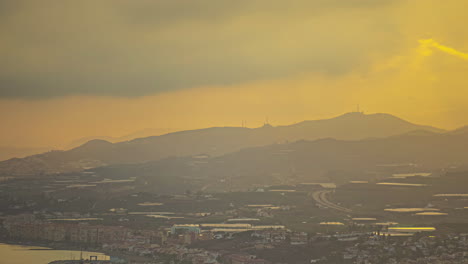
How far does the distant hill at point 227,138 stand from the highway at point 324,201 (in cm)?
5219

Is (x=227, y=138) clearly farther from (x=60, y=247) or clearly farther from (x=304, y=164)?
(x=60, y=247)

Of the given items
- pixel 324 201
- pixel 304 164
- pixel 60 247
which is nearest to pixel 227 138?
pixel 304 164

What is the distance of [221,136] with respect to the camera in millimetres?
148375

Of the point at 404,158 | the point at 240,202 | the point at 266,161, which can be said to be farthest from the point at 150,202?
the point at 404,158

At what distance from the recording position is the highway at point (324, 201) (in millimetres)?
72938

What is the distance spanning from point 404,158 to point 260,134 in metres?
38.6

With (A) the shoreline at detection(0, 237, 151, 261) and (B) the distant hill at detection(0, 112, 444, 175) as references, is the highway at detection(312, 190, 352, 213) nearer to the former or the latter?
(A) the shoreline at detection(0, 237, 151, 261)

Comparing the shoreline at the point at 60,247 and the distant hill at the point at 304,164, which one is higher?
the distant hill at the point at 304,164

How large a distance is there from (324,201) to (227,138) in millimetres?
70661

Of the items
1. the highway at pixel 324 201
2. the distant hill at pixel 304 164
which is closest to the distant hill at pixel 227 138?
the distant hill at pixel 304 164

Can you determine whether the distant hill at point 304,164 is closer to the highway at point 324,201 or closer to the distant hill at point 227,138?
the highway at point 324,201

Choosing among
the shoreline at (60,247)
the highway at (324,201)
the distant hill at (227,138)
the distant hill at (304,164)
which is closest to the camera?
Answer: the shoreline at (60,247)

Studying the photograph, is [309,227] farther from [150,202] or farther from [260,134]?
[260,134]

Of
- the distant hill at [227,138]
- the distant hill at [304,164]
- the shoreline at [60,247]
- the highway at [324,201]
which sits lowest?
the shoreline at [60,247]
